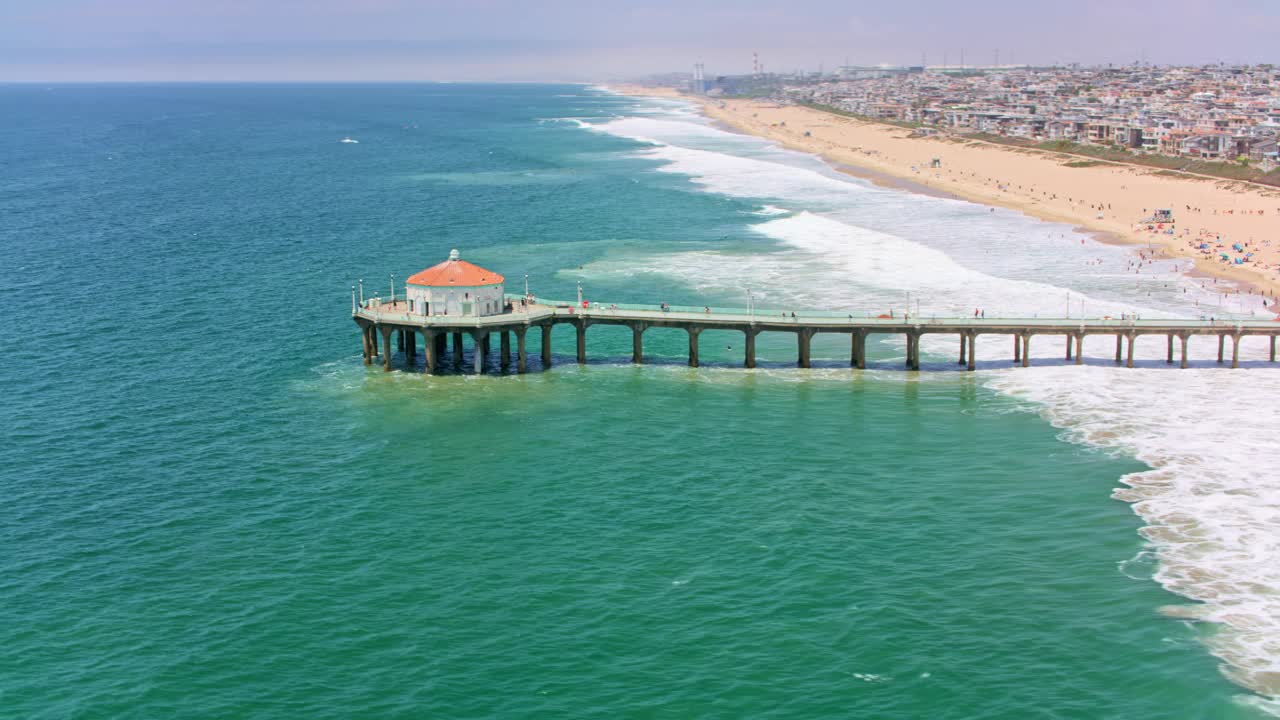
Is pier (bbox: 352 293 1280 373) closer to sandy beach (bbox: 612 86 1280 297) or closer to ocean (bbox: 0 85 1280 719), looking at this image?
ocean (bbox: 0 85 1280 719)

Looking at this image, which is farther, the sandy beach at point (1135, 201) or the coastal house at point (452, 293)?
the sandy beach at point (1135, 201)

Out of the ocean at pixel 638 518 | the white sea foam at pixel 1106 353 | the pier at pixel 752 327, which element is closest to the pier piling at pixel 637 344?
the pier at pixel 752 327

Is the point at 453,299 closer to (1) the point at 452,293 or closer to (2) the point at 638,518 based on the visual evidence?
(1) the point at 452,293

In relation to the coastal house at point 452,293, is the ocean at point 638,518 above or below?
below

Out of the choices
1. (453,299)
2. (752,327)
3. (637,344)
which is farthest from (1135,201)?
(453,299)

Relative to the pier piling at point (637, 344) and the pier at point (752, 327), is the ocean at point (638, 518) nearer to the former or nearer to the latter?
the pier piling at point (637, 344)

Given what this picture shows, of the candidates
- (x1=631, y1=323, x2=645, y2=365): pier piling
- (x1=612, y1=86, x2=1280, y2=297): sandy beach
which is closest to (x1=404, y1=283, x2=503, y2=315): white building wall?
(x1=631, y1=323, x2=645, y2=365): pier piling
